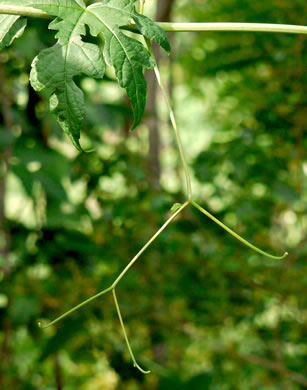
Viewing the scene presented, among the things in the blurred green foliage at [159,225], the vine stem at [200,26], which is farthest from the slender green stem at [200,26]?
the blurred green foliage at [159,225]

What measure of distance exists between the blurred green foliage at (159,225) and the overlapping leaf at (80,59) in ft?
2.63

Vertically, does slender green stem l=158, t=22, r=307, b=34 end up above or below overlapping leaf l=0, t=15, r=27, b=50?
below

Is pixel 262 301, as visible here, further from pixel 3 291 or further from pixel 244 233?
pixel 3 291

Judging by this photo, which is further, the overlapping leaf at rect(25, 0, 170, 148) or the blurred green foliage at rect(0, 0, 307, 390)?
the blurred green foliage at rect(0, 0, 307, 390)

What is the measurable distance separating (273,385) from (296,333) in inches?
8.8

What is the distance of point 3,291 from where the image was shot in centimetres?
149

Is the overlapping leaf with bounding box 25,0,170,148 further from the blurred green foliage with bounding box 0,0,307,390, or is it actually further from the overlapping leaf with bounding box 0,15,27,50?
the blurred green foliage with bounding box 0,0,307,390

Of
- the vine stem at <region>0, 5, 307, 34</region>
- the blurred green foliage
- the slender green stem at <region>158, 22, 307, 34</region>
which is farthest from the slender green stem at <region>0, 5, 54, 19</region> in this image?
the blurred green foliage

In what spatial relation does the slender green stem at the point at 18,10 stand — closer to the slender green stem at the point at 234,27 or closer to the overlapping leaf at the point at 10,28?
the overlapping leaf at the point at 10,28

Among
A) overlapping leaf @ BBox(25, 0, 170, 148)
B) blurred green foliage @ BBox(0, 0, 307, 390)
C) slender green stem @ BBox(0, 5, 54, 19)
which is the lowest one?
blurred green foliage @ BBox(0, 0, 307, 390)

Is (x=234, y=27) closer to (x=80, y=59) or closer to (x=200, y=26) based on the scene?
(x=200, y=26)

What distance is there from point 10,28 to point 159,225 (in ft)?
3.41

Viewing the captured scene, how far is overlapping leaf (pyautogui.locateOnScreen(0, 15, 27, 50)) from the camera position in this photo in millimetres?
590

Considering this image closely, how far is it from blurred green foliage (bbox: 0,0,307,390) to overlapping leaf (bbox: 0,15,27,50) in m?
0.77
